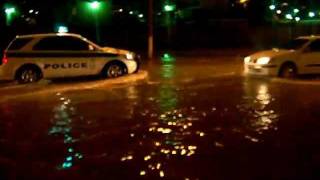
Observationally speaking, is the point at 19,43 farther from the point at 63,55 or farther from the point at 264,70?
the point at 264,70

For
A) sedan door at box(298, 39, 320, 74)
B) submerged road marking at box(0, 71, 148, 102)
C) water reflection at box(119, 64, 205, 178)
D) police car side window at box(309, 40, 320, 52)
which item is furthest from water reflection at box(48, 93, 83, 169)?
police car side window at box(309, 40, 320, 52)

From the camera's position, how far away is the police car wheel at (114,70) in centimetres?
2081

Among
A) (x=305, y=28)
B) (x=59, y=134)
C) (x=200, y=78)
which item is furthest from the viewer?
(x=305, y=28)

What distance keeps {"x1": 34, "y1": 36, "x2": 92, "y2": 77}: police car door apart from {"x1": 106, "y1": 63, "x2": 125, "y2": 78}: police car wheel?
2.61 feet

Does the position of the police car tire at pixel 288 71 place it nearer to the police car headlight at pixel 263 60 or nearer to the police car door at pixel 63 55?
the police car headlight at pixel 263 60

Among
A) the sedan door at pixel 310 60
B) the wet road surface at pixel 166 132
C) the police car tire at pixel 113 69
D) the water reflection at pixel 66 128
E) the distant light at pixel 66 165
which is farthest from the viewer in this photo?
the police car tire at pixel 113 69

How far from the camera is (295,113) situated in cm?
1360

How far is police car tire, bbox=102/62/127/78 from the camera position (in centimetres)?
2077

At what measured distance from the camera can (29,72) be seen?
65.3 feet

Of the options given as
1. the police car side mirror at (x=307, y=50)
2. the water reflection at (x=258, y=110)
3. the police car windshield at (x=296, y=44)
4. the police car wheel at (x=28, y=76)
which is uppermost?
the police car windshield at (x=296, y=44)

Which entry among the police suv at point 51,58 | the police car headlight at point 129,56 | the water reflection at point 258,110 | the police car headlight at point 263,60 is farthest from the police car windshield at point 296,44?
the police suv at point 51,58

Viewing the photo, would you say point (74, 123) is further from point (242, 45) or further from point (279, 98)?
point (242, 45)

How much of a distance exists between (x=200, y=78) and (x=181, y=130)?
9418 mm

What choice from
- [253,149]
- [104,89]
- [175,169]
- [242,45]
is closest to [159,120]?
[253,149]
